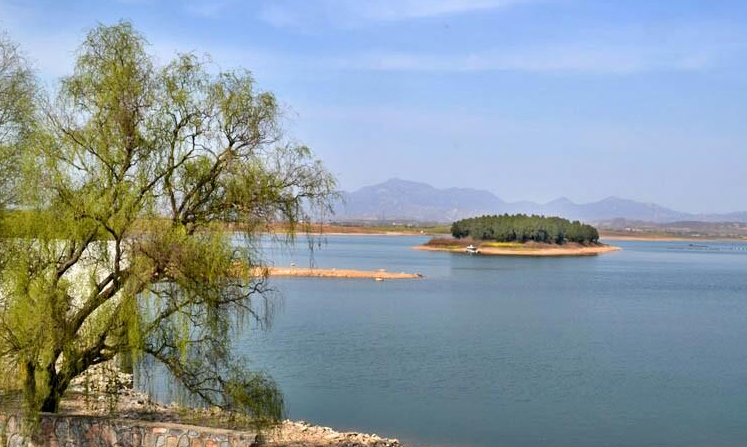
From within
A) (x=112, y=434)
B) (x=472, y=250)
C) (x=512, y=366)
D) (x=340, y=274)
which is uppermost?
(x=112, y=434)

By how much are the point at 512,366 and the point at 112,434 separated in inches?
628

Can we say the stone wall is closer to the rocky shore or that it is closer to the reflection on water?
the rocky shore

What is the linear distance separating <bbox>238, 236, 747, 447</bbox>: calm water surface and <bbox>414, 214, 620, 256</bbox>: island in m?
63.0

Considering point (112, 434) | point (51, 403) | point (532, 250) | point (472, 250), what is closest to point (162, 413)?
point (51, 403)

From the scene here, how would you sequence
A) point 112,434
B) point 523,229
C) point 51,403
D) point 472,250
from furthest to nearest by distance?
point 523,229 → point 472,250 → point 51,403 → point 112,434

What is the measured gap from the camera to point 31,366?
9719 mm

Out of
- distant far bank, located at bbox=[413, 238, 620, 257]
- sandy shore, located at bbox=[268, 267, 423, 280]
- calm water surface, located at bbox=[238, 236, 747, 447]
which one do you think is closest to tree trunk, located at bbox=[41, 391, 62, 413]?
calm water surface, located at bbox=[238, 236, 747, 447]

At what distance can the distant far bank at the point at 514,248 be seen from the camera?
108 metres

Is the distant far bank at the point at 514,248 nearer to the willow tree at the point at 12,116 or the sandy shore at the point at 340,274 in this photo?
the sandy shore at the point at 340,274

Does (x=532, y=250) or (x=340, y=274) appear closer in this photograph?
(x=340, y=274)

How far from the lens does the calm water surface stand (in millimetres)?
16453

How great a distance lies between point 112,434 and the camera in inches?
374

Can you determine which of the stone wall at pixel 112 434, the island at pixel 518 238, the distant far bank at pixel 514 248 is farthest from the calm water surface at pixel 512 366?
the island at pixel 518 238

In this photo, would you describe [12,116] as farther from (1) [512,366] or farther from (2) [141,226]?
(1) [512,366]
